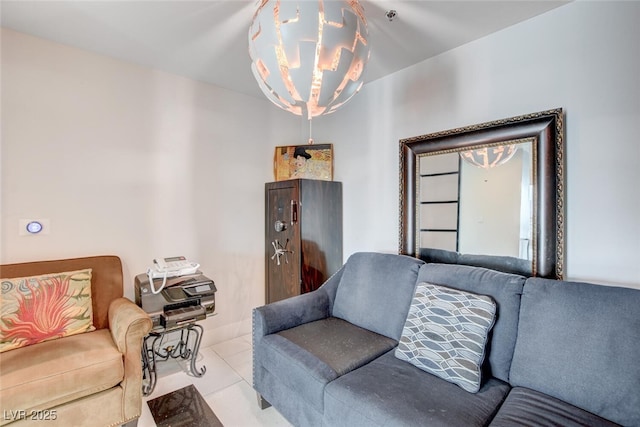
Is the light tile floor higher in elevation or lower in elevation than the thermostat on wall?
lower

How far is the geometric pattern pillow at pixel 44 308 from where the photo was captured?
1.67 metres

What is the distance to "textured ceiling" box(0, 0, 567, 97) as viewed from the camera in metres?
1.70

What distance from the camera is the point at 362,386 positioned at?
1324 millimetres

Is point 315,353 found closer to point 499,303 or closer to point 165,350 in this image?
point 499,303

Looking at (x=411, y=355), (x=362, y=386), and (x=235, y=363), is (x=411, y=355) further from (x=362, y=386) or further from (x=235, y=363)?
(x=235, y=363)

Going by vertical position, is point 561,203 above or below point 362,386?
above

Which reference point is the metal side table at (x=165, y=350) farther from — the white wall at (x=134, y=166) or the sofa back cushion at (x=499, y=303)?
the sofa back cushion at (x=499, y=303)

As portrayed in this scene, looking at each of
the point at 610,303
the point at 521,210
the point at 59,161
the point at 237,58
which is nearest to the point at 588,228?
the point at 521,210

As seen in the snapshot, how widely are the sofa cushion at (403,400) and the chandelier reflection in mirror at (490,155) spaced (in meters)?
1.30

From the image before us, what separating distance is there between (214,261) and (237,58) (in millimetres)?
1782

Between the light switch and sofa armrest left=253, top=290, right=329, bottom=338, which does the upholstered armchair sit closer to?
the light switch

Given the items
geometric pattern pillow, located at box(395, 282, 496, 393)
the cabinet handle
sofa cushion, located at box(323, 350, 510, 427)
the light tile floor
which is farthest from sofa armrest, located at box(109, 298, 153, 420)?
geometric pattern pillow, located at box(395, 282, 496, 393)

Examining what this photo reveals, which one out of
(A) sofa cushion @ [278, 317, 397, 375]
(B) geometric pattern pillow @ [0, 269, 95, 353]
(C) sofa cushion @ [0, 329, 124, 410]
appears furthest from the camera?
(B) geometric pattern pillow @ [0, 269, 95, 353]

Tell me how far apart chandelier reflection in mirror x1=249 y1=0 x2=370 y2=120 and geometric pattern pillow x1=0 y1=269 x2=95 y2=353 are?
1839 millimetres
